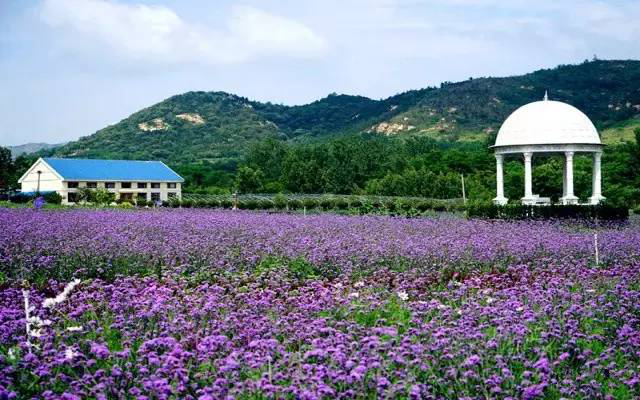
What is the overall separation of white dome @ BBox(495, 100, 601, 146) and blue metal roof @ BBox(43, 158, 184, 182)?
4323 cm

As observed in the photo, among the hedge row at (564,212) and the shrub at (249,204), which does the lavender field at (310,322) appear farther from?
the shrub at (249,204)

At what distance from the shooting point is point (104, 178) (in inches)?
2410

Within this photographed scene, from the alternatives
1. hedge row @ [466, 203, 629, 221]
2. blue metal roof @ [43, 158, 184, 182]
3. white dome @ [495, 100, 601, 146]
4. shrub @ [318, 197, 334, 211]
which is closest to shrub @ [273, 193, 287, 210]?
shrub @ [318, 197, 334, 211]

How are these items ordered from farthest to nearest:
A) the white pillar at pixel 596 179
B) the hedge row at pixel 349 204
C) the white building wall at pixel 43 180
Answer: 1. the white building wall at pixel 43 180
2. the hedge row at pixel 349 204
3. the white pillar at pixel 596 179

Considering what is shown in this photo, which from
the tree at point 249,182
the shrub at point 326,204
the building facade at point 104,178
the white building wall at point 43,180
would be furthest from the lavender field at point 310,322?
the white building wall at point 43,180

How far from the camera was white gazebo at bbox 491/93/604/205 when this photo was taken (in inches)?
1044

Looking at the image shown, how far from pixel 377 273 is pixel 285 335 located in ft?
13.2

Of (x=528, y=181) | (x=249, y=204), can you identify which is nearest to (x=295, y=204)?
(x=249, y=204)

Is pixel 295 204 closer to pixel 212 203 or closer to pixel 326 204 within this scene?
pixel 326 204

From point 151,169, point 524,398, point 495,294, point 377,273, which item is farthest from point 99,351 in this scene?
point 151,169

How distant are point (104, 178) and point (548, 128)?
45.3 meters

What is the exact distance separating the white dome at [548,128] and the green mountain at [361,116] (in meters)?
51.9

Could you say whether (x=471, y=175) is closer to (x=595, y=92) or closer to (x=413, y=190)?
(x=413, y=190)

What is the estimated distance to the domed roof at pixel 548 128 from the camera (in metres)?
Result: 26.5
